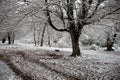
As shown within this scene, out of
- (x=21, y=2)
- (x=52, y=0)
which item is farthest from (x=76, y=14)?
(x=21, y=2)

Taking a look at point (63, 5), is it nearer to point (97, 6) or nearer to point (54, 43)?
point (97, 6)

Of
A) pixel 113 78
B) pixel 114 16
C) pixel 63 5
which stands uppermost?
pixel 63 5

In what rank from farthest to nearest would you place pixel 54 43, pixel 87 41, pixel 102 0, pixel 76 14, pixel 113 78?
pixel 54 43
pixel 87 41
pixel 76 14
pixel 102 0
pixel 113 78

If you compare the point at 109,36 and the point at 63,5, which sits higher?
the point at 63,5

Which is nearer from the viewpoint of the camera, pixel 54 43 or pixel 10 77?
pixel 10 77

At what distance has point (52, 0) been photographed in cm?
1095

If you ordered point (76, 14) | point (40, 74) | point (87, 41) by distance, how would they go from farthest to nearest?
1. point (87, 41)
2. point (76, 14)
3. point (40, 74)

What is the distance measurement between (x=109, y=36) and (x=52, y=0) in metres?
15.5

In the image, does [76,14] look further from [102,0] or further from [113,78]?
[113,78]

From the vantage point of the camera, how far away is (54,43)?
37438 mm

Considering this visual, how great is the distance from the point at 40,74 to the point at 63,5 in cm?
674

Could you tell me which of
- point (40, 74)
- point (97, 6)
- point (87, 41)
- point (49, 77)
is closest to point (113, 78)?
point (49, 77)

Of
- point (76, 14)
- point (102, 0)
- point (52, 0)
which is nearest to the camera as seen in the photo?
point (52, 0)

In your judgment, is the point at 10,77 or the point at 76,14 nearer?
the point at 10,77
